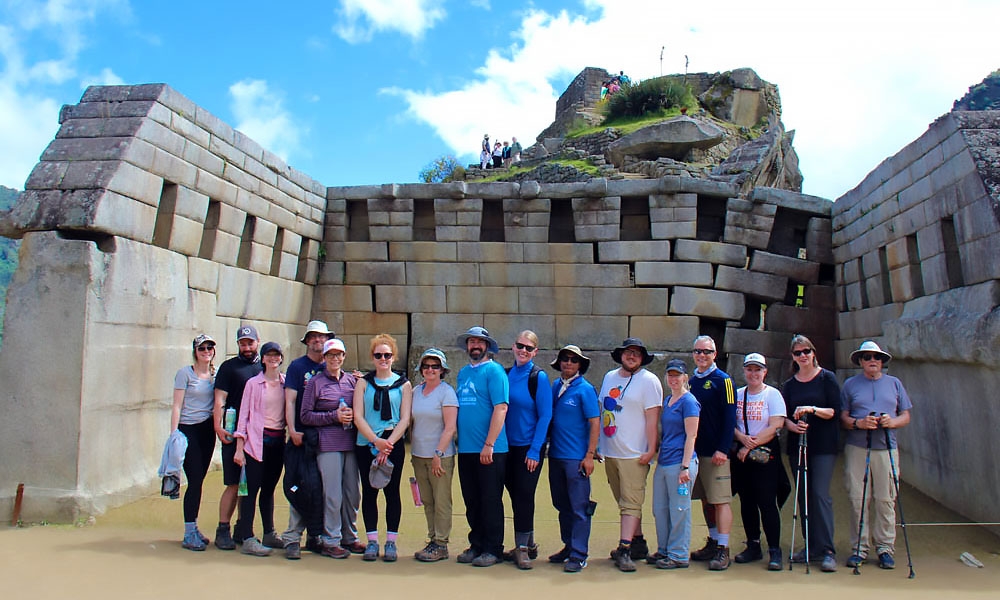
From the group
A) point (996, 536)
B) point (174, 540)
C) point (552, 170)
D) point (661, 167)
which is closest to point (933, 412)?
point (996, 536)

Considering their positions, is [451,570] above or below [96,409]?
below

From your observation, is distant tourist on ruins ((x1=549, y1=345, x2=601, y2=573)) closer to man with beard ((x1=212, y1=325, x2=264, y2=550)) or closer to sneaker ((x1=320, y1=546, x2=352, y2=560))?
sneaker ((x1=320, y1=546, x2=352, y2=560))

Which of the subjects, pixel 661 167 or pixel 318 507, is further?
pixel 661 167

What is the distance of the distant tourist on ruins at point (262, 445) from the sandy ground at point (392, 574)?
22 centimetres

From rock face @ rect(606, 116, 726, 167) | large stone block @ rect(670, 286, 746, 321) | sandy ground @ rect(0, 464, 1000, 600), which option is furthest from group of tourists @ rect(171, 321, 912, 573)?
rock face @ rect(606, 116, 726, 167)

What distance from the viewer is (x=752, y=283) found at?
10.5 metres

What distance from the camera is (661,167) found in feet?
64.0

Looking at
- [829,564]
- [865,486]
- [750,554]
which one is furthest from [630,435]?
[865,486]

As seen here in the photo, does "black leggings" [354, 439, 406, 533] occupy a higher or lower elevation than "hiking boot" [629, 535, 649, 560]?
higher

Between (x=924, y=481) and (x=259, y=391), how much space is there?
6611 millimetres

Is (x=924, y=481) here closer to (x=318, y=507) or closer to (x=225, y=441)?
(x=318, y=507)

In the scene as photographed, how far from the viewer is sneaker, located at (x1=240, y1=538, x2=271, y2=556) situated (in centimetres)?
581

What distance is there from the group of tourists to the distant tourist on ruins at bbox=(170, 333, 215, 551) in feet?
0.05

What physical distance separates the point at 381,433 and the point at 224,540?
1565mm
